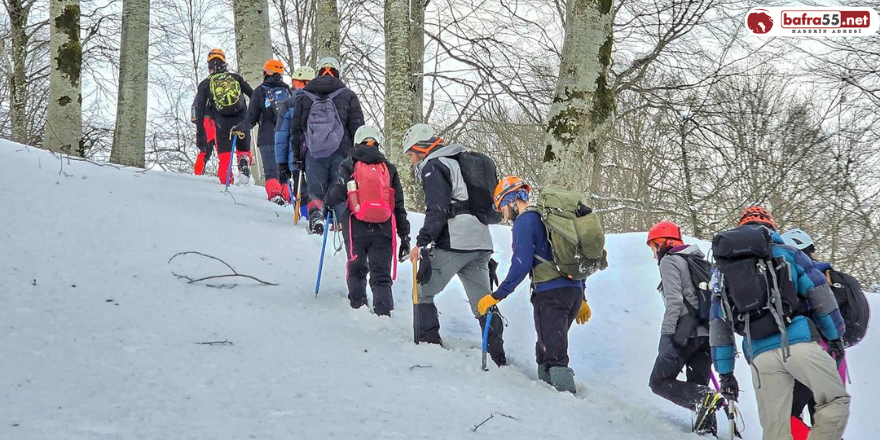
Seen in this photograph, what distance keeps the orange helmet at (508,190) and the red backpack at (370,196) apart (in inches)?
35.5

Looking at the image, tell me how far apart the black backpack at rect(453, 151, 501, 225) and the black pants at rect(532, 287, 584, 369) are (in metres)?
0.81

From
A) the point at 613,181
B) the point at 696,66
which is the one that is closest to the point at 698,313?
the point at 696,66

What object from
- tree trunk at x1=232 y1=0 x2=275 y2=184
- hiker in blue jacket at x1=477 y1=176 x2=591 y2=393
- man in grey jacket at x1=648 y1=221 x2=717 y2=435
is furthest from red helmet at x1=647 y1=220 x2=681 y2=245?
tree trunk at x1=232 y1=0 x2=275 y2=184

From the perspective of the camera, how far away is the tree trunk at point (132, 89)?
39.3 feet

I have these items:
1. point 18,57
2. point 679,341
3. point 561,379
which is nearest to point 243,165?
point 561,379

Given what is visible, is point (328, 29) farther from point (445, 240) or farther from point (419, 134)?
point (445, 240)

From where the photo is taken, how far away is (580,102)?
Result: 781cm

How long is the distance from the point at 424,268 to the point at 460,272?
0.40 meters

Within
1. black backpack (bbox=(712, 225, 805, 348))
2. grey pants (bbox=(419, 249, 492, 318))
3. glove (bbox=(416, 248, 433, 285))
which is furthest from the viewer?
grey pants (bbox=(419, 249, 492, 318))

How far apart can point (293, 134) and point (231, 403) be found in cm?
423

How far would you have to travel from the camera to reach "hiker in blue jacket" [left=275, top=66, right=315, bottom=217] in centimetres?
745

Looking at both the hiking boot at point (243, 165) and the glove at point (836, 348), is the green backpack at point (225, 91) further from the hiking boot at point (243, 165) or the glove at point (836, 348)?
the glove at point (836, 348)

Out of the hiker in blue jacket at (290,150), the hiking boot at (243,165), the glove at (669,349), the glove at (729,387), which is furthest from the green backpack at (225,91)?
the glove at (729,387)

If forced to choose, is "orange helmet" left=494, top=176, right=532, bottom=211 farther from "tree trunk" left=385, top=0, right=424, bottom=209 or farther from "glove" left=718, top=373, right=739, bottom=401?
"tree trunk" left=385, top=0, right=424, bottom=209
